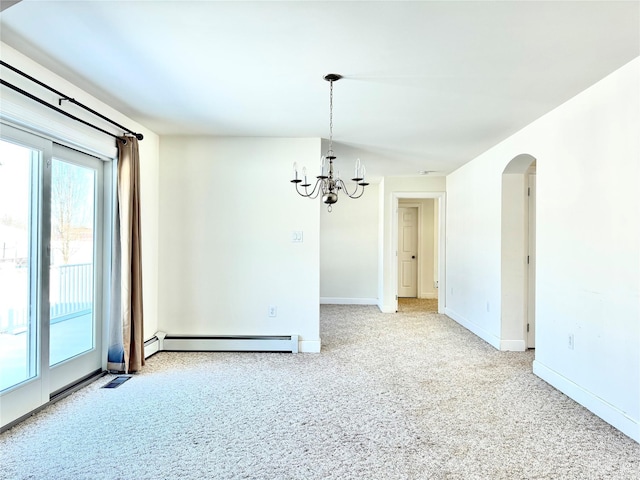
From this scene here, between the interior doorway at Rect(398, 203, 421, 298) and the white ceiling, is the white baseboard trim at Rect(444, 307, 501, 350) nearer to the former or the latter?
the interior doorway at Rect(398, 203, 421, 298)

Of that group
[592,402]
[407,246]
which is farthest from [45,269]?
[407,246]

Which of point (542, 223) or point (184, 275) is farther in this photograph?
point (184, 275)

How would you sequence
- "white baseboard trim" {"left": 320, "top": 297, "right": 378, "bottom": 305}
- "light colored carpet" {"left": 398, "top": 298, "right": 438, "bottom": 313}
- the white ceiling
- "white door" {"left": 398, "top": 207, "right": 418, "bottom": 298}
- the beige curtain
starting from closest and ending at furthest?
the white ceiling, the beige curtain, "light colored carpet" {"left": 398, "top": 298, "right": 438, "bottom": 313}, "white baseboard trim" {"left": 320, "top": 297, "right": 378, "bottom": 305}, "white door" {"left": 398, "top": 207, "right": 418, "bottom": 298}

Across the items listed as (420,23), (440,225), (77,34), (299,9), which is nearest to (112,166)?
(77,34)

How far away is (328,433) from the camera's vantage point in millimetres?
2361

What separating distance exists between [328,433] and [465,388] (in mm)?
1387

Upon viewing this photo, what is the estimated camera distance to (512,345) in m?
4.26

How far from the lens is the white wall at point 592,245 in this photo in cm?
239

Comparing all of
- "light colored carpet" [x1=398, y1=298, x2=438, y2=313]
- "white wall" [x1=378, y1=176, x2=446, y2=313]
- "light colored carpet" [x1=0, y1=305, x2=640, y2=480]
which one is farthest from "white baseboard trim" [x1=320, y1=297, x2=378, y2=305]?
"light colored carpet" [x1=0, y1=305, x2=640, y2=480]

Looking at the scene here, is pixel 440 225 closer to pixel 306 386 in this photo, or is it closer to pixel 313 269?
pixel 313 269

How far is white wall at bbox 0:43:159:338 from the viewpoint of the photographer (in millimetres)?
2295

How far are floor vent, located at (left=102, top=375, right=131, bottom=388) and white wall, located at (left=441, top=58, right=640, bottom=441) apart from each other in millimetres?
3603

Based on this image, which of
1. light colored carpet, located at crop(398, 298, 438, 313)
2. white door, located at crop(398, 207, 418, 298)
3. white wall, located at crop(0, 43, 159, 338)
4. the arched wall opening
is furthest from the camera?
white door, located at crop(398, 207, 418, 298)

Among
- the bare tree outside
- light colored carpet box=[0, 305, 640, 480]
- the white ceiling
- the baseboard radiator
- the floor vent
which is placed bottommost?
light colored carpet box=[0, 305, 640, 480]
